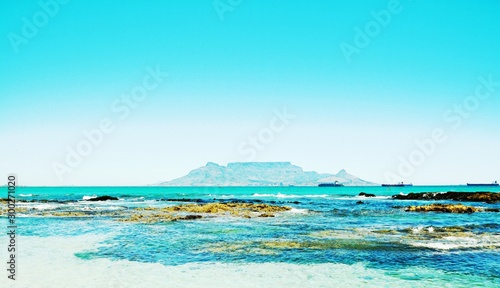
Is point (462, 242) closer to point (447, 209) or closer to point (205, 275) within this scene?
point (205, 275)

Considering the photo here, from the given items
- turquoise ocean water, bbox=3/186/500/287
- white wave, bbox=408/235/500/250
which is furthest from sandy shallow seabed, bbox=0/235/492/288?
white wave, bbox=408/235/500/250

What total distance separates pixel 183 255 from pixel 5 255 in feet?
33.5

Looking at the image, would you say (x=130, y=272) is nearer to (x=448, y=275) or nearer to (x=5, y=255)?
(x=5, y=255)

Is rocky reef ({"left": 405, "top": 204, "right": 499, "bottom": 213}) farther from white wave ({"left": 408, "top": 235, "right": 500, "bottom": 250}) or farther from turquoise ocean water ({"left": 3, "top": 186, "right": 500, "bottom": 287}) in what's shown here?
white wave ({"left": 408, "top": 235, "right": 500, "bottom": 250})

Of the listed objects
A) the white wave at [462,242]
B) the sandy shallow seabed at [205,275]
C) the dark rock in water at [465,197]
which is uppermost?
the sandy shallow seabed at [205,275]

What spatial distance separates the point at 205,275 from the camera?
1756 centimetres

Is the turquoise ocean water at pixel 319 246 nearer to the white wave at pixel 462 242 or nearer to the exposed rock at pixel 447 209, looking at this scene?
the white wave at pixel 462 242

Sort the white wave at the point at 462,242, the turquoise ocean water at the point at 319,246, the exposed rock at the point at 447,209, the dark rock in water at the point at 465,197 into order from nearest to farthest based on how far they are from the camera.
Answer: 1. the turquoise ocean water at the point at 319,246
2. the white wave at the point at 462,242
3. the exposed rock at the point at 447,209
4. the dark rock in water at the point at 465,197

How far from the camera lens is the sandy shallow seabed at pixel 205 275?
16.2 m

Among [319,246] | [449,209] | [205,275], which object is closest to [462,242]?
[319,246]

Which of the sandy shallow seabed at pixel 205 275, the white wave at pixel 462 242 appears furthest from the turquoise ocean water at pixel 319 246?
the sandy shallow seabed at pixel 205 275

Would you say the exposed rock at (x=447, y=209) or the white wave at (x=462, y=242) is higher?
the white wave at (x=462, y=242)

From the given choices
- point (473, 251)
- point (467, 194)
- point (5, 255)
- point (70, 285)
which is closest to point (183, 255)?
point (70, 285)

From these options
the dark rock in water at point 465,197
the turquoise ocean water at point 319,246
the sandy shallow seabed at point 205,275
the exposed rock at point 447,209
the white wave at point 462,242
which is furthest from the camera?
the dark rock in water at point 465,197
